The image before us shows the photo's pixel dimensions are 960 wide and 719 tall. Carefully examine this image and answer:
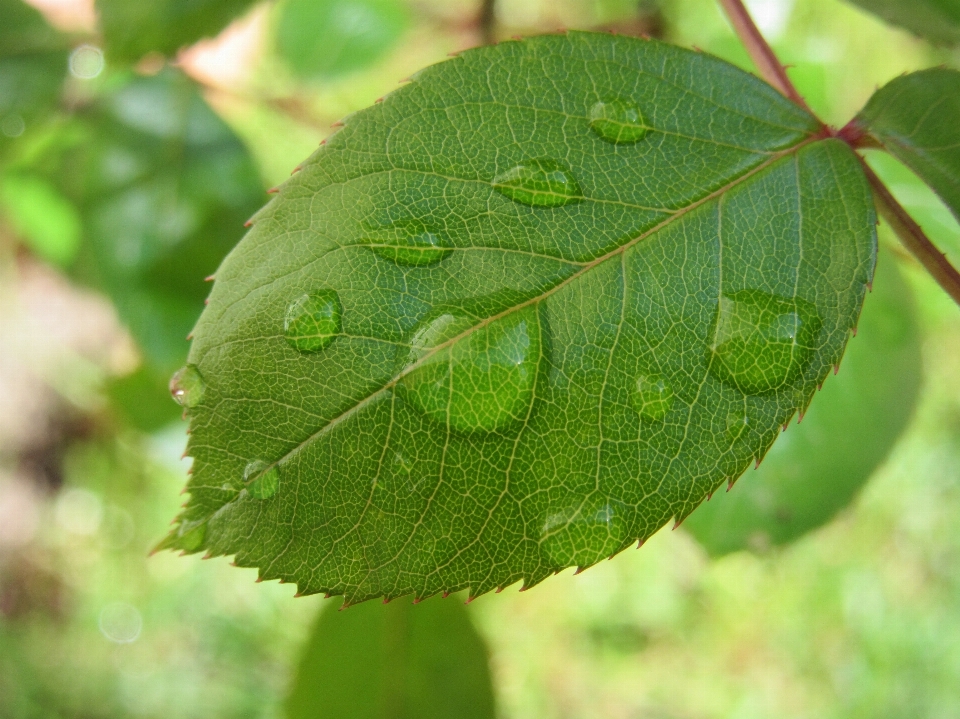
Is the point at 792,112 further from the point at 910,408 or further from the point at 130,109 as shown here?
the point at 130,109

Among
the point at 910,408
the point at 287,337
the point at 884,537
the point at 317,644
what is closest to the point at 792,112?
the point at 287,337

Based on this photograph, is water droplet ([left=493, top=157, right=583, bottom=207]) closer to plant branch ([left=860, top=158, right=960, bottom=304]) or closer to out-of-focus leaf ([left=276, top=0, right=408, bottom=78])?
plant branch ([left=860, top=158, right=960, bottom=304])

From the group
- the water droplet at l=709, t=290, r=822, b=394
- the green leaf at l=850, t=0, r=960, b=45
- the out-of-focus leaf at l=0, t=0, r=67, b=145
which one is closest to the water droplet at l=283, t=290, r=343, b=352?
the water droplet at l=709, t=290, r=822, b=394

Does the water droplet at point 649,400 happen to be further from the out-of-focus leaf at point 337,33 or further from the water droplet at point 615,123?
the out-of-focus leaf at point 337,33

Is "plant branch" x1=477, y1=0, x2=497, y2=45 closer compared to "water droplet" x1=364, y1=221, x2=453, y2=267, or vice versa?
"water droplet" x1=364, y1=221, x2=453, y2=267

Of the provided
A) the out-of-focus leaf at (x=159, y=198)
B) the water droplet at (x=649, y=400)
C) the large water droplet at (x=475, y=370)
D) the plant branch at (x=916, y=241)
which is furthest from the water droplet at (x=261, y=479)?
the out-of-focus leaf at (x=159, y=198)

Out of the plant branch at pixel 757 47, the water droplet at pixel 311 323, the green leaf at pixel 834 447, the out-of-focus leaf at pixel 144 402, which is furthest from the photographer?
the out-of-focus leaf at pixel 144 402
